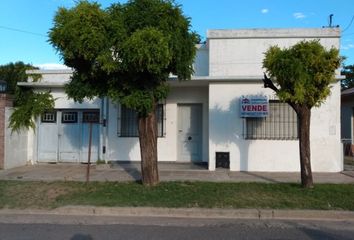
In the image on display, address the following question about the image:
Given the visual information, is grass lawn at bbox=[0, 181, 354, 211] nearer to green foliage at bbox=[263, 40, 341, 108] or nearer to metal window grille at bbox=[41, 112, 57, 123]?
green foliage at bbox=[263, 40, 341, 108]

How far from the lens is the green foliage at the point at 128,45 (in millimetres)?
9984

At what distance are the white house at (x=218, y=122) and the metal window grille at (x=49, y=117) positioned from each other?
5 centimetres

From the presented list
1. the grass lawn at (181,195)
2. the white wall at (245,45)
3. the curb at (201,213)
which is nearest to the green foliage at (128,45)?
the grass lawn at (181,195)

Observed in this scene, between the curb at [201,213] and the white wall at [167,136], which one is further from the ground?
the white wall at [167,136]

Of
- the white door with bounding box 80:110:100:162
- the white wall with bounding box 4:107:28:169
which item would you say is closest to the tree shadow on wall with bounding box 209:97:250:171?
the white door with bounding box 80:110:100:162

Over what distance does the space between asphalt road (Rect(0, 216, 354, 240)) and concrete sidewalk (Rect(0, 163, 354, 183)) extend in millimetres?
4346

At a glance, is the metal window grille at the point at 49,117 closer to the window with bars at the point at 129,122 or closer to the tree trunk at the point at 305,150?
the window with bars at the point at 129,122

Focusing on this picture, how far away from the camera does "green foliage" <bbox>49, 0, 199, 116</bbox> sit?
9.98 metres

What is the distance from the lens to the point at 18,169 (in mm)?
15688

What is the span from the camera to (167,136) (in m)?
16.8

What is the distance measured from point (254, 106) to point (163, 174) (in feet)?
12.7

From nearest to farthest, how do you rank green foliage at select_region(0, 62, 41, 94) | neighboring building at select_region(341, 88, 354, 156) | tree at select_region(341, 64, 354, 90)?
neighboring building at select_region(341, 88, 354, 156), green foliage at select_region(0, 62, 41, 94), tree at select_region(341, 64, 354, 90)

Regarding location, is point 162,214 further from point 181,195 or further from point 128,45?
point 128,45

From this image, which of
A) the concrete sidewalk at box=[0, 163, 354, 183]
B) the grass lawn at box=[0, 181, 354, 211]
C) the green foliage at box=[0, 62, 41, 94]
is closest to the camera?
the grass lawn at box=[0, 181, 354, 211]
